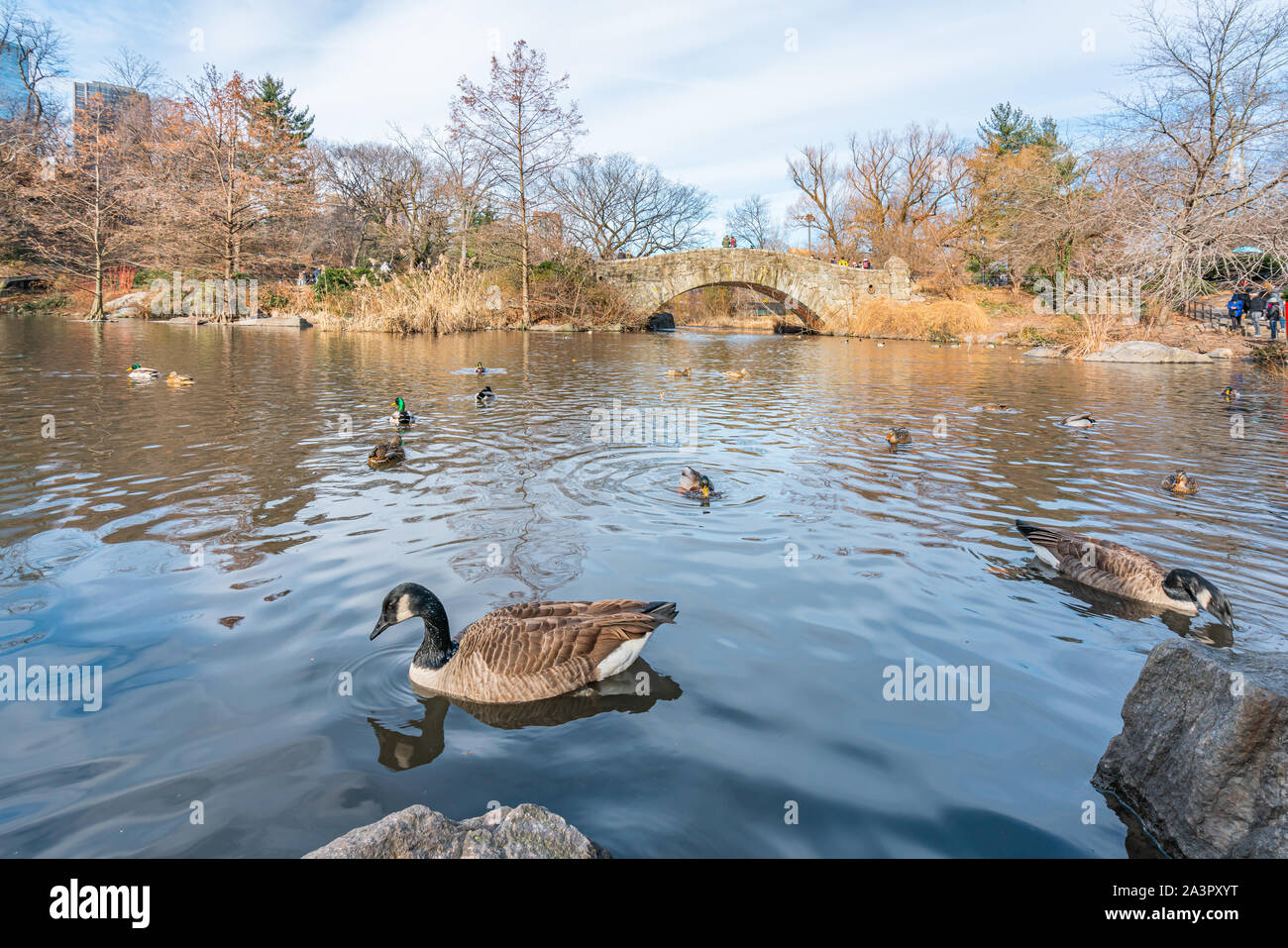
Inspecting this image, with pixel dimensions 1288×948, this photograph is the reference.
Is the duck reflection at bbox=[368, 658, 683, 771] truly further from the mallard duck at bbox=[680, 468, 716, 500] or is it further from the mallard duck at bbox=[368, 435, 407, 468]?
the mallard duck at bbox=[368, 435, 407, 468]

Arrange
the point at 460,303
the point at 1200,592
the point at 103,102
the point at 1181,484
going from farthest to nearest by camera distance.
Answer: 1. the point at 103,102
2. the point at 460,303
3. the point at 1181,484
4. the point at 1200,592

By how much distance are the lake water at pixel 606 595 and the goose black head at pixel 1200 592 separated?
156 millimetres

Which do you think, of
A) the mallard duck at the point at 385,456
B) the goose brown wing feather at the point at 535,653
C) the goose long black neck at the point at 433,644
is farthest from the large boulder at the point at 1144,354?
the goose long black neck at the point at 433,644

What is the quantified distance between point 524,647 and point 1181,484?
7685 mm

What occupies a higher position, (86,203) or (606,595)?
(86,203)

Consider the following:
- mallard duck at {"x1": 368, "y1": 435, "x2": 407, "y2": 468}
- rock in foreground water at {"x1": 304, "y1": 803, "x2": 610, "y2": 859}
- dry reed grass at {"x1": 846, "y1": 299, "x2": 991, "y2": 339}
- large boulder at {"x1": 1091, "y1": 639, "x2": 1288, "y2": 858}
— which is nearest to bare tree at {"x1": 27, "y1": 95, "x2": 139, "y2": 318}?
mallard duck at {"x1": 368, "y1": 435, "x2": 407, "y2": 468}

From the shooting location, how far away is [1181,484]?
7.68m

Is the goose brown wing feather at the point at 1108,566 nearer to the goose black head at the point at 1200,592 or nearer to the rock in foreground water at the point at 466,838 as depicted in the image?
the goose black head at the point at 1200,592

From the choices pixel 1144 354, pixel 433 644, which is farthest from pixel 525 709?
pixel 1144 354

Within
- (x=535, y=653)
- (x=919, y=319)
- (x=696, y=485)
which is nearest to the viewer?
(x=535, y=653)

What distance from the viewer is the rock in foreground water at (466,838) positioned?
6.98ft

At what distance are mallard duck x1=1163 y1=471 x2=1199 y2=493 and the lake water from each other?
0.20 meters

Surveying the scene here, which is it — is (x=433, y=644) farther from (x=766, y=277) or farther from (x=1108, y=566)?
(x=766, y=277)
